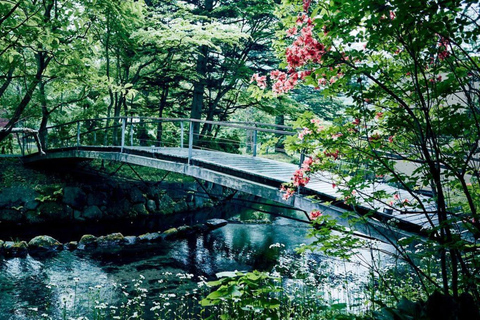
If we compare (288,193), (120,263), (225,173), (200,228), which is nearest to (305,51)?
(288,193)

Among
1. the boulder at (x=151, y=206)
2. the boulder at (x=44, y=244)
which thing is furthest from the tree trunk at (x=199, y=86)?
the boulder at (x=44, y=244)

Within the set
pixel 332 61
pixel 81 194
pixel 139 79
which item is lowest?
pixel 81 194

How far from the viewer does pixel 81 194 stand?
38.7 feet

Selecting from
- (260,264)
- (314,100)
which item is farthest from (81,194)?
(314,100)

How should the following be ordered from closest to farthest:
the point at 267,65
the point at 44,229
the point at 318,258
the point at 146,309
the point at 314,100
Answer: the point at 146,309
the point at 318,258
the point at 44,229
the point at 267,65
the point at 314,100

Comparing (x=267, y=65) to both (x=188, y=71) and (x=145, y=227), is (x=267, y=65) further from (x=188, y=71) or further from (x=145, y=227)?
(x=145, y=227)

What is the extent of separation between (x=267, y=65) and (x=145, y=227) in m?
8.63

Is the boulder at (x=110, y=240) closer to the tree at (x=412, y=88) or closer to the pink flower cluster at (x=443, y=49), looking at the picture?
the tree at (x=412, y=88)

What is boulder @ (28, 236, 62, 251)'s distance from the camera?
8.05 metres

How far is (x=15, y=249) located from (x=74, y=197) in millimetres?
3961

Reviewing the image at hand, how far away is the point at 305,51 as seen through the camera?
285 centimetres

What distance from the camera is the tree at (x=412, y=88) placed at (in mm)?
1917

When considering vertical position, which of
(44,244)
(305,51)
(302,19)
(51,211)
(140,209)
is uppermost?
(302,19)

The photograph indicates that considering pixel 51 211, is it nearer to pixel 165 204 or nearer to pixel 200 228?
pixel 165 204
